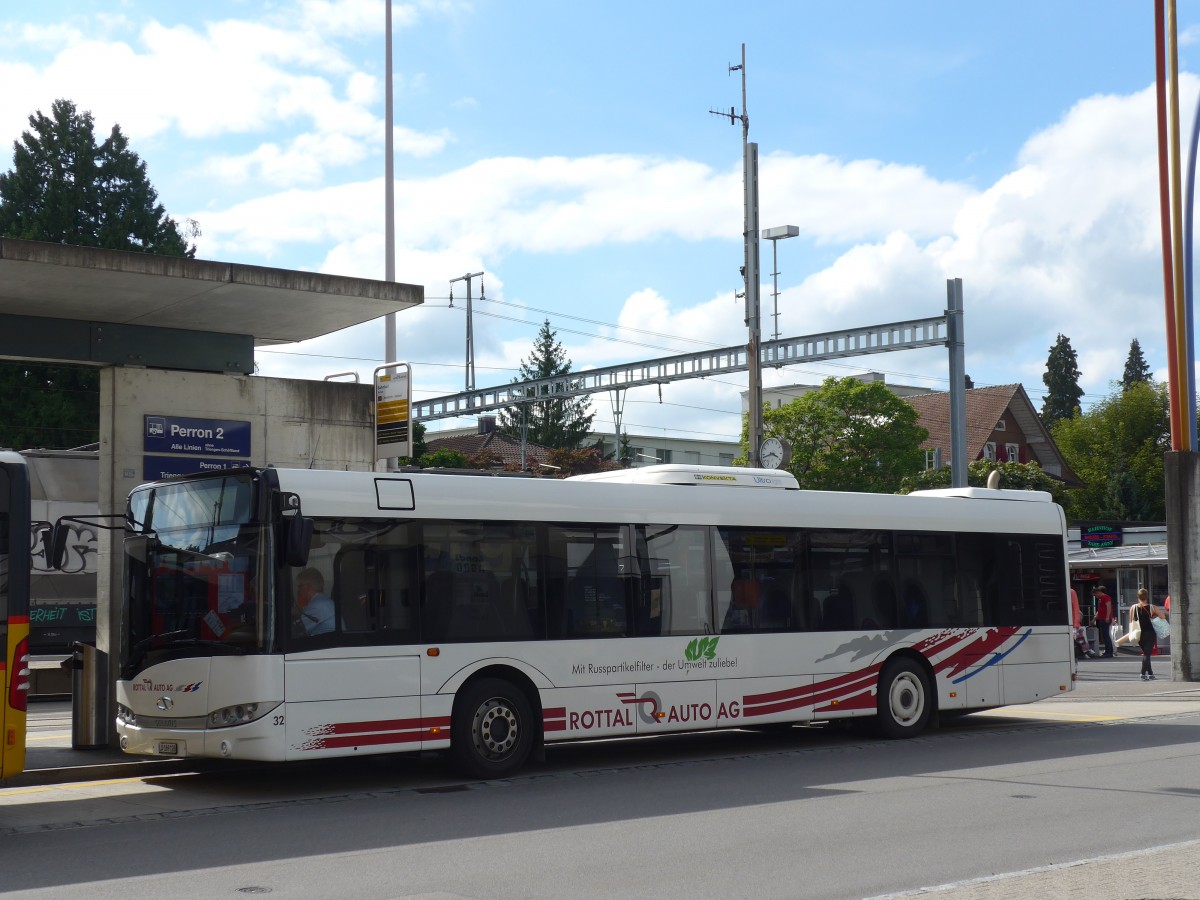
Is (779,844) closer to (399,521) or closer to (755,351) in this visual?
(399,521)

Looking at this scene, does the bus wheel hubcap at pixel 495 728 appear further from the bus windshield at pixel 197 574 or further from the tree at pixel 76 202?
the tree at pixel 76 202

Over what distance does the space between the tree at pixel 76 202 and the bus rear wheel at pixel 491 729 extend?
31.7m

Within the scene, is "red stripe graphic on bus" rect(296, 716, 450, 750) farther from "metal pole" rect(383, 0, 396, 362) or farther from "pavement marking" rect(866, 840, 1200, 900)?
"metal pole" rect(383, 0, 396, 362)

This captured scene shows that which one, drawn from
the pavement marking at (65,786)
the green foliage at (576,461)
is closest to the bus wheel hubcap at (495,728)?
the pavement marking at (65,786)

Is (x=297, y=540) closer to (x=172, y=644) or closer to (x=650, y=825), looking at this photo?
(x=172, y=644)

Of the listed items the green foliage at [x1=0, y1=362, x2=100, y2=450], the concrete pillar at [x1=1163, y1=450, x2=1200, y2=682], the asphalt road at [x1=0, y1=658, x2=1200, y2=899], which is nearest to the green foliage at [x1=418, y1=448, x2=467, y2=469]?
the green foliage at [x1=0, y1=362, x2=100, y2=450]

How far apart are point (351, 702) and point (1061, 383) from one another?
112527mm

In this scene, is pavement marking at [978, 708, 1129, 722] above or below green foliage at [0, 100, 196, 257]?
below

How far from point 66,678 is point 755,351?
50.7 feet

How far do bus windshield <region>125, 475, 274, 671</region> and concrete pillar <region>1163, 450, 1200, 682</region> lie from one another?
1908cm

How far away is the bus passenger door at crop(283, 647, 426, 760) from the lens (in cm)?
1203

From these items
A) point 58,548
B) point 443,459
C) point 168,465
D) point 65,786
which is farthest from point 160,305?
point 443,459

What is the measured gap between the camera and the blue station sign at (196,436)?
15445 mm

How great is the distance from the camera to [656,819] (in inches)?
426
